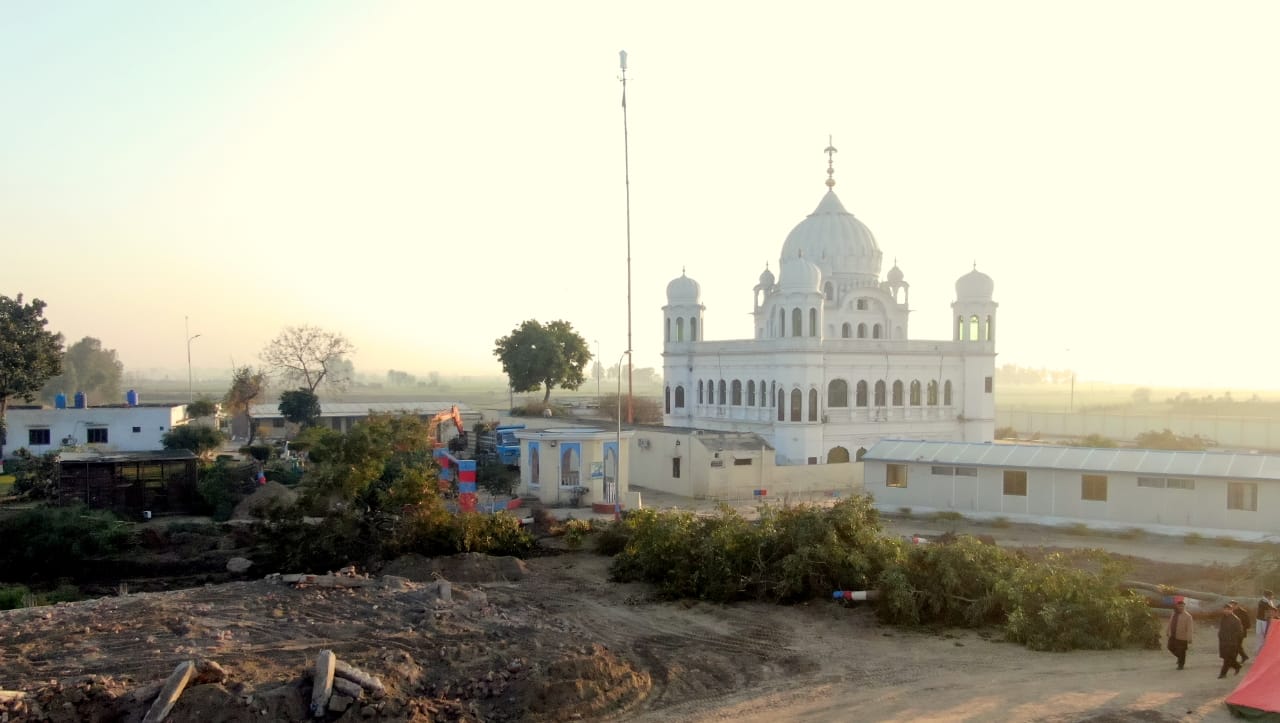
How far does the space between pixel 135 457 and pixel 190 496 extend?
2.11 metres

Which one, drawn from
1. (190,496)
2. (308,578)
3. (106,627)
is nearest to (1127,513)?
(308,578)

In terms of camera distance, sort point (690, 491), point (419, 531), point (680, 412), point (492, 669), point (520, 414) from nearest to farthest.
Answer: point (492, 669)
point (419, 531)
point (690, 491)
point (680, 412)
point (520, 414)

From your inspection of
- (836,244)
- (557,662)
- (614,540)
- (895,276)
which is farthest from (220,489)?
→ (895,276)

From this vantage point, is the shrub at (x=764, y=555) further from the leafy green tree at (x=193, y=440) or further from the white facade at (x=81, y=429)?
the white facade at (x=81, y=429)

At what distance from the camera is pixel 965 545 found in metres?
18.3

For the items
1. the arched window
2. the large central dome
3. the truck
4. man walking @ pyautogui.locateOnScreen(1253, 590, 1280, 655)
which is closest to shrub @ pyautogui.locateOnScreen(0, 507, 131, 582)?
the truck

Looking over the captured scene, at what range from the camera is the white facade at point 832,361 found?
4219cm

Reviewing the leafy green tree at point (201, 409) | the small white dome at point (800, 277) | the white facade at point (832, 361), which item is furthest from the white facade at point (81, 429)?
the small white dome at point (800, 277)

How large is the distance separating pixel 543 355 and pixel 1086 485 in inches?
1498

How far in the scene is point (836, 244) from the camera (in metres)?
49.0

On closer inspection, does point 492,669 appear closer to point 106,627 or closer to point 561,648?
point 561,648

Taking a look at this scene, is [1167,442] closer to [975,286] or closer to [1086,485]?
[975,286]

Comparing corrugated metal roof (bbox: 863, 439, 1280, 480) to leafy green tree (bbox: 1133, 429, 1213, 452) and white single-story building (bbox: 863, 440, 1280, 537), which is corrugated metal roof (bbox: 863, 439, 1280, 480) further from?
leafy green tree (bbox: 1133, 429, 1213, 452)

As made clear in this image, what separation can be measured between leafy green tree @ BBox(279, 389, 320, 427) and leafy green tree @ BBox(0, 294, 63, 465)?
11901mm
